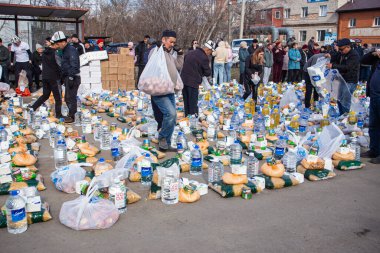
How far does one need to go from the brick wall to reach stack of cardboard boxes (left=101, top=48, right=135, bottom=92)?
3557 cm

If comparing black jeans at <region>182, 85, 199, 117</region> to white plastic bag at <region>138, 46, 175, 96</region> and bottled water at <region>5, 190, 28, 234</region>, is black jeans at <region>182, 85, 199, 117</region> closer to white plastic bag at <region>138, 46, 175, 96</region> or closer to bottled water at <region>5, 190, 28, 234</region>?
white plastic bag at <region>138, 46, 175, 96</region>

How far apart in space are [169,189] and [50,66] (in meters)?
5.70

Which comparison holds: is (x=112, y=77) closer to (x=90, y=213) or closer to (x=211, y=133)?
(x=211, y=133)

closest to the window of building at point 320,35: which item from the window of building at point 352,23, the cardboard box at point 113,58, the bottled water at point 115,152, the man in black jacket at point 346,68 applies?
the window of building at point 352,23

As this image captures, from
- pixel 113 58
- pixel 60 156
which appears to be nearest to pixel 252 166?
pixel 60 156

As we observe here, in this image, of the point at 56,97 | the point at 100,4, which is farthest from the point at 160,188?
the point at 100,4

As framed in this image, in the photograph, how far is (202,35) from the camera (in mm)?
25938

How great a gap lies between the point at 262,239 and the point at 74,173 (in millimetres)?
2539

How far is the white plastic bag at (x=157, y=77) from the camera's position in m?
6.00

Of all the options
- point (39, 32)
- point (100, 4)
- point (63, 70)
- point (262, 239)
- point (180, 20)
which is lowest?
point (262, 239)

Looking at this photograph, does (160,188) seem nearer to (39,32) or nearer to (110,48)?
(39,32)

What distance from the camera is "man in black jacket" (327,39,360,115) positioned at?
8.23 m

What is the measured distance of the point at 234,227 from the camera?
13.0 ft

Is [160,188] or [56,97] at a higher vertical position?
[56,97]
